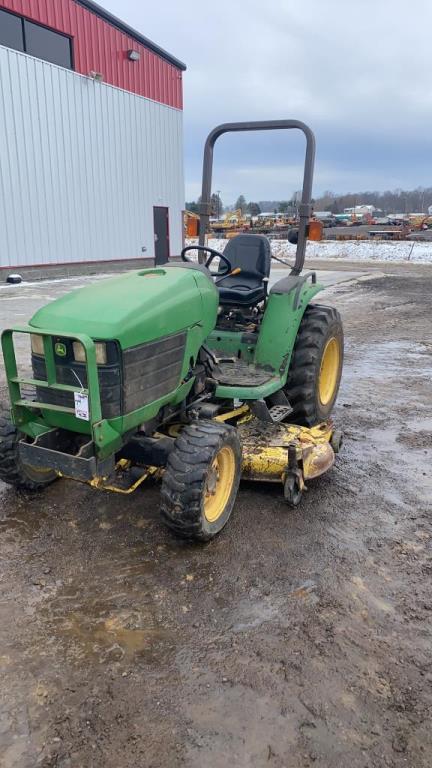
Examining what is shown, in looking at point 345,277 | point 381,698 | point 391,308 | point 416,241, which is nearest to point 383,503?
point 381,698

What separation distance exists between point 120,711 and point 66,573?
93 cm

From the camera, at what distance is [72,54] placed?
592 inches

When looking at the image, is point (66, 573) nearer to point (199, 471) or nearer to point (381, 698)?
point (199, 471)

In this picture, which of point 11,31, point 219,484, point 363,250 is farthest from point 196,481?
point 363,250

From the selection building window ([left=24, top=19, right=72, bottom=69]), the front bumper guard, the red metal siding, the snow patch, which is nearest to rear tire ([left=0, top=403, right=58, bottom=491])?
the front bumper guard

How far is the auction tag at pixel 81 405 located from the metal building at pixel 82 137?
12394 millimetres

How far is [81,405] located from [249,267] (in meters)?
2.20

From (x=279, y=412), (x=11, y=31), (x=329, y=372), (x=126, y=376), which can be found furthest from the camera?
(x=11, y=31)

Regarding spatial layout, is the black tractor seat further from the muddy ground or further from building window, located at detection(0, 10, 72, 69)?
building window, located at detection(0, 10, 72, 69)

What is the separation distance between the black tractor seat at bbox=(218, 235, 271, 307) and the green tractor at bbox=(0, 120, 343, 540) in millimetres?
11

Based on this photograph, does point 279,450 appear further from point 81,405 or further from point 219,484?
point 81,405

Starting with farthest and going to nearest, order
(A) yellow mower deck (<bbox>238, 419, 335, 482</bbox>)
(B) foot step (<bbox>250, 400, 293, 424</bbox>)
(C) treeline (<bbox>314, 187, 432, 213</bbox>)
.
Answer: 1. (C) treeline (<bbox>314, 187, 432, 213</bbox>)
2. (B) foot step (<bbox>250, 400, 293, 424</bbox>)
3. (A) yellow mower deck (<bbox>238, 419, 335, 482</bbox>)

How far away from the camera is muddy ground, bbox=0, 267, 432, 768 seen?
1920mm

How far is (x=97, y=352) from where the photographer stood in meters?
2.65
